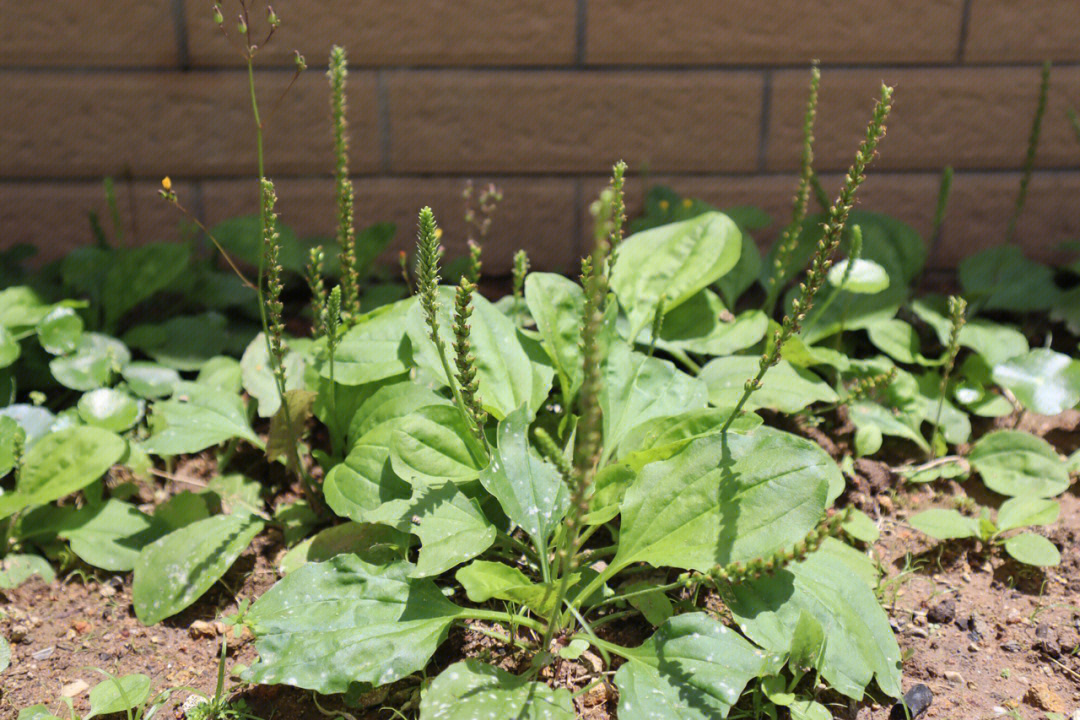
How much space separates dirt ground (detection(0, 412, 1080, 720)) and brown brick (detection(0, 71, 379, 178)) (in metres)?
1.22

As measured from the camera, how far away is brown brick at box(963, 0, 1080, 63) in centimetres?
246

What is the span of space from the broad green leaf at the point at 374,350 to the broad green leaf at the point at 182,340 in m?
0.52

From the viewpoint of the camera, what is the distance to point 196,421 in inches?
69.0

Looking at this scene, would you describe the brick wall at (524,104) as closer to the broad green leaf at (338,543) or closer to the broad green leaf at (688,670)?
the broad green leaf at (338,543)

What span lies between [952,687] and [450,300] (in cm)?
107

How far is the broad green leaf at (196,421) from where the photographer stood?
1688 mm

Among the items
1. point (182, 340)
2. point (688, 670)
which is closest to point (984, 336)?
point (688, 670)

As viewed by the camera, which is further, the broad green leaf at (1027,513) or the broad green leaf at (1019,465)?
the broad green leaf at (1019,465)

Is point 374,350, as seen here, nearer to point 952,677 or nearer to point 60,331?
point 60,331

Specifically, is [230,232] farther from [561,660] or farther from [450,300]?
[561,660]

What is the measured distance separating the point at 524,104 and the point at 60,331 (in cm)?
129

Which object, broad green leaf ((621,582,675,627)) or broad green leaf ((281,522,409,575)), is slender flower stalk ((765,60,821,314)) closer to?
broad green leaf ((621,582,675,627))

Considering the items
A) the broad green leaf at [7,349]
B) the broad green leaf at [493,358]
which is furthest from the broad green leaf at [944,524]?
the broad green leaf at [7,349]

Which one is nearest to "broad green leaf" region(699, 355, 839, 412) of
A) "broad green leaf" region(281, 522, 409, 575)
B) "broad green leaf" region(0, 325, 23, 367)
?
"broad green leaf" region(281, 522, 409, 575)
